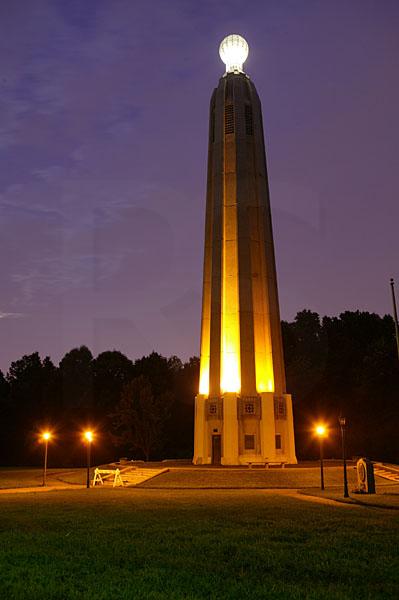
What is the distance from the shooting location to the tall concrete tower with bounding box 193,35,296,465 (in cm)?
4156

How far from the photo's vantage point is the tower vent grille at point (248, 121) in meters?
47.0

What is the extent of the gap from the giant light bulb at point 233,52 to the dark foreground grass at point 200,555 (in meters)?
44.9

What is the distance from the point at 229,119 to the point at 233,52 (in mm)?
8632

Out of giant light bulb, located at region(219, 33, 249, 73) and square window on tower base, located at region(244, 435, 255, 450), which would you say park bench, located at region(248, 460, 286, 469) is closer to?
square window on tower base, located at region(244, 435, 255, 450)

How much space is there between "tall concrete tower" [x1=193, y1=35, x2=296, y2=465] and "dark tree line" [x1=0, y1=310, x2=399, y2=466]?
1813 cm

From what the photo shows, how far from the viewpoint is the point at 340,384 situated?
220ft

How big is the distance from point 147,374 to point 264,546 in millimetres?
64039

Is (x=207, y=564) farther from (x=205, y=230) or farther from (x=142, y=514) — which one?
(x=205, y=230)

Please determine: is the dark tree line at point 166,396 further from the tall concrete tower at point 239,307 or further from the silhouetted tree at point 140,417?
the tall concrete tower at point 239,307

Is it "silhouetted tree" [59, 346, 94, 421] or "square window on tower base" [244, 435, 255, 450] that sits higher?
"silhouetted tree" [59, 346, 94, 421]

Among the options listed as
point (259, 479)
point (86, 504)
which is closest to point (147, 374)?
point (259, 479)

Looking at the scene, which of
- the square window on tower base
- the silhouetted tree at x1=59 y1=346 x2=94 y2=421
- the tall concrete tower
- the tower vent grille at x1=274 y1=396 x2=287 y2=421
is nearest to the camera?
the square window on tower base

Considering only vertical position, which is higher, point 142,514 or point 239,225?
point 239,225

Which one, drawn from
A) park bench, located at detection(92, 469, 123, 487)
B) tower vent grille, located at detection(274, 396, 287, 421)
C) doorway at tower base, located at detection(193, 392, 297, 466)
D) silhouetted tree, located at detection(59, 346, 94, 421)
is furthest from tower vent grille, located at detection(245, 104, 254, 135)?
silhouetted tree, located at detection(59, 346, 94, 421)
